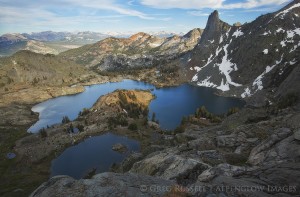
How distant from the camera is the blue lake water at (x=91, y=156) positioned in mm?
100875

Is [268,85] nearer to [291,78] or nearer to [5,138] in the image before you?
[291,78]

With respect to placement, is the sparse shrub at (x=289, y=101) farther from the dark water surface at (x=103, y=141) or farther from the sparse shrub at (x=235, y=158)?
the sparse shrub at (x=235, y=158)

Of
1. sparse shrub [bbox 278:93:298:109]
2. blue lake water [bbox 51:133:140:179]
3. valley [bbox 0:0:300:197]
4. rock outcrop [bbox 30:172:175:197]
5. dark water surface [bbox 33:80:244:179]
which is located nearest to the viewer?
rock outcrop [bbox 30:172:175:197]

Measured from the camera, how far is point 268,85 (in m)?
181

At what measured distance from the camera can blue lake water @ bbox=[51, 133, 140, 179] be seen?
101 meters

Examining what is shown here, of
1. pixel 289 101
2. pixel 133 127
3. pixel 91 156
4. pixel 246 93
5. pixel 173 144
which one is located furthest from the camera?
pixel 246 93

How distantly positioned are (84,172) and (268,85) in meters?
138

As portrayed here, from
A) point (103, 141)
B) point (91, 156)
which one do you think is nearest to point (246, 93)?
point (103, 141)

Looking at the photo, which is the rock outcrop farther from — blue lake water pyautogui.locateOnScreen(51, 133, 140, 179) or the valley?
blue lake water pyautogui.locateOnScreen(51, 133, 140, 179)

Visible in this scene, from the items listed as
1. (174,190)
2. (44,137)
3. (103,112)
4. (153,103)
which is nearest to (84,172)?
(44,137)

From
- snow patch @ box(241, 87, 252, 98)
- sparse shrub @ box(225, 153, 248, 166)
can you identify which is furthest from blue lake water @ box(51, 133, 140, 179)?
snow patch @ box(241, 87, 252, 98)

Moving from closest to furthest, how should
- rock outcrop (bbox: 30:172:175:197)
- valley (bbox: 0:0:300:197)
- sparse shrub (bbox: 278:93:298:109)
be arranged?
rock outcrop (bbox: 30:172:175:197) < valley (bbox: 0:0:300:197) < sparse shrub (bbox: 278:93:298:109)

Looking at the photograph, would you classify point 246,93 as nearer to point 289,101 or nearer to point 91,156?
point 289,101

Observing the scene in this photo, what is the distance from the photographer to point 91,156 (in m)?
112
